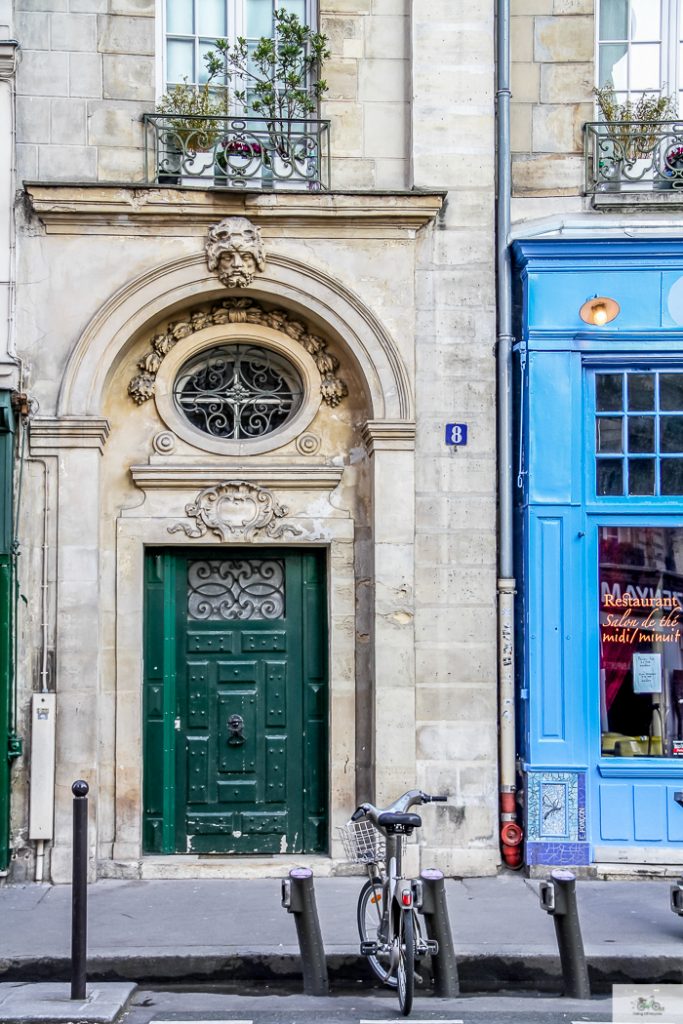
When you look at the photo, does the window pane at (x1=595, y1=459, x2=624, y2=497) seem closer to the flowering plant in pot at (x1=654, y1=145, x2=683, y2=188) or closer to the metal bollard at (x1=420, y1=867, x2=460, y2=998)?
the flowering plant in pot at (x1=654, y1=145, x2=683, y2=188)

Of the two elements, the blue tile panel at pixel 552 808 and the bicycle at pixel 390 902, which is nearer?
the bicycle at pixel 390 902

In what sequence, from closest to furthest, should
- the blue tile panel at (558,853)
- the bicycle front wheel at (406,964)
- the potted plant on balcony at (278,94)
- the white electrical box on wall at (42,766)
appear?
the bicycle front wheel at (406,964), the white electrical box on wall at (42,766), the blue tile panel at (558,853), the potted plant on balcony at (278,94)

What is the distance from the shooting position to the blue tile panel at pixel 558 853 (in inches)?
368

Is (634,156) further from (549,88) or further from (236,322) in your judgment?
(236,322)

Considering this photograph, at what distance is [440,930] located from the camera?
6859 mm

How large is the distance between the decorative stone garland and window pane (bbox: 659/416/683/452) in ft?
8.25

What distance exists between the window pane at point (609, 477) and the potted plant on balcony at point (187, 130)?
3791mm

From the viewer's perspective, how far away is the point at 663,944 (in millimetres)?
7570

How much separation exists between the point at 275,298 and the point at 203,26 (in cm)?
233

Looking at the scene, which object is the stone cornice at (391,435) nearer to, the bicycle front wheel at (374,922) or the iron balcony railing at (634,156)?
the iron balcony railing at (634,156)

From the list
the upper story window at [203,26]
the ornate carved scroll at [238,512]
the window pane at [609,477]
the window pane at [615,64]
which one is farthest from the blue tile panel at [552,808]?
the upper story window at [203,26]

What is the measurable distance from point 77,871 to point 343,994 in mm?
1683

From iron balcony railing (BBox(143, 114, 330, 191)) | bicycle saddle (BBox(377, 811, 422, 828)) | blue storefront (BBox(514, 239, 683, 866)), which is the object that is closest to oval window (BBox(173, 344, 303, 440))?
iron balcony railing (BBox(143, 114, 330, 191))

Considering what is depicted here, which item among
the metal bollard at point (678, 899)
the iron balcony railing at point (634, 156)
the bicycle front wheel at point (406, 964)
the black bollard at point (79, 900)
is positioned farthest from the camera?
the iron balcony railing at point (634, 156)
